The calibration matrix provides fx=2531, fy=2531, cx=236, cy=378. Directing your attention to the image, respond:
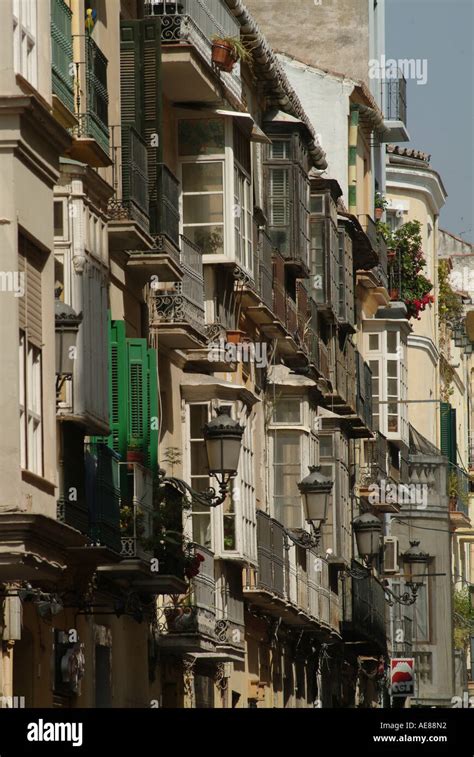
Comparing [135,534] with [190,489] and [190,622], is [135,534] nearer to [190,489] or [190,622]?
[190,489]

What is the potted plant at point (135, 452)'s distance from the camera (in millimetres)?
23547

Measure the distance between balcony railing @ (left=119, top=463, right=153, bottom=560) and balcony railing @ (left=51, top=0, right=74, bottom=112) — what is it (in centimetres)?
351

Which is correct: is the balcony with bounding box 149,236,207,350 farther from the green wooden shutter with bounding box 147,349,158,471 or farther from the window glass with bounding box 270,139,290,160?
the window glass with bounding box 270,139,290,160

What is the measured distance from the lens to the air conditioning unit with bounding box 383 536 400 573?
52406 mm

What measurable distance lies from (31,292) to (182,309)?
926 cm

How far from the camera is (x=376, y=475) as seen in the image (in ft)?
158

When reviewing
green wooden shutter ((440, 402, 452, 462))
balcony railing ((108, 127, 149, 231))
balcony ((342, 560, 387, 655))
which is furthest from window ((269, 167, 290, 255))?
A: green wooden shutter ((440, 402, 452, 462))

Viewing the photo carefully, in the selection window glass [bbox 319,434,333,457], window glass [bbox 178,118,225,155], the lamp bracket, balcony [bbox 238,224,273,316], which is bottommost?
the lamp bracket

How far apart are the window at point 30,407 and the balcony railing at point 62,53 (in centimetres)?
366

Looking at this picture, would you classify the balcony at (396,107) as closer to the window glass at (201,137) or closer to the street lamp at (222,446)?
the window glass at (201,137)

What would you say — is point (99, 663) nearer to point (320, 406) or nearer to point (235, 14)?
point (235, 14)

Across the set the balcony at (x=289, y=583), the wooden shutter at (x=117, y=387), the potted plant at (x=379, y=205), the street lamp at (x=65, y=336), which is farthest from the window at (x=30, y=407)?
the potted plant at (x=379, y=205)
